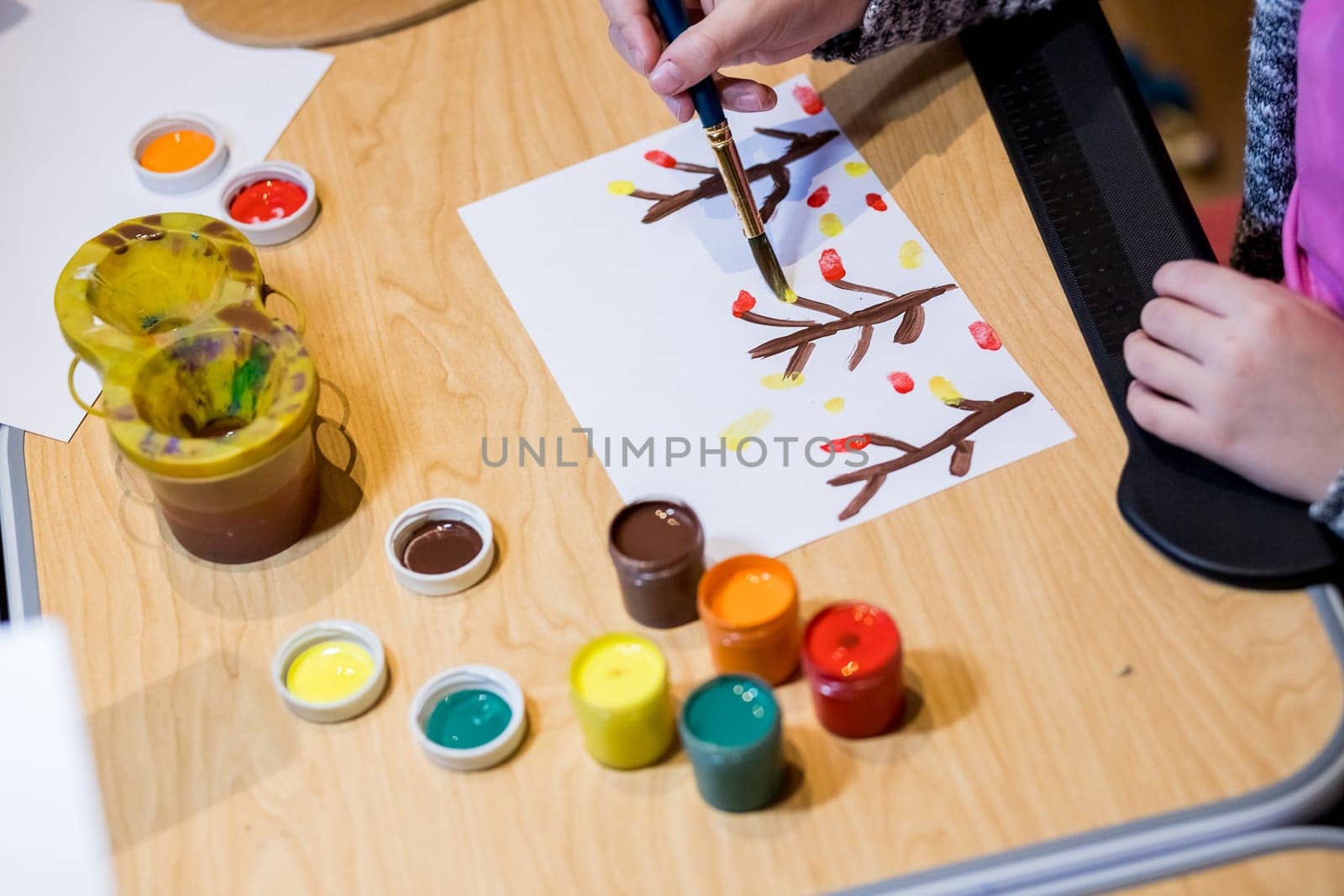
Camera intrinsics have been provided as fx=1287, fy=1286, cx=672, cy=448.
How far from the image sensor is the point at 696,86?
0.91 metres

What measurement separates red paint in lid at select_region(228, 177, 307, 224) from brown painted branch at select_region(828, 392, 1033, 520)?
487 mm

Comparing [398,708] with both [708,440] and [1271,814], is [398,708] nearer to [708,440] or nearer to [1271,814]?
[708,440]

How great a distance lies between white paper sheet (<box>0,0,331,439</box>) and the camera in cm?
94

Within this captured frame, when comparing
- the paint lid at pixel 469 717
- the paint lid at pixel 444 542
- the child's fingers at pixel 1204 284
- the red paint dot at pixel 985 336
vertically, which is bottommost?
the paint lid at pixel 469 717

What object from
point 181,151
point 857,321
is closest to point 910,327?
point 857,321

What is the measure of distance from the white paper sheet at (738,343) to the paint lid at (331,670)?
0.50ft

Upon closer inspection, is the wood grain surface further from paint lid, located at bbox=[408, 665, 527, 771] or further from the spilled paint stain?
paint lid, located at bbox=[408, 665, 527, 771]

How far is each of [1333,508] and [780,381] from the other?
0.33m

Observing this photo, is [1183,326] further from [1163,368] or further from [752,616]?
[752,616]

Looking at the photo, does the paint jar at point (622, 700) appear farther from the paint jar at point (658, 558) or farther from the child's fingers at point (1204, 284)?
the child's fingers at point (1204, 284)

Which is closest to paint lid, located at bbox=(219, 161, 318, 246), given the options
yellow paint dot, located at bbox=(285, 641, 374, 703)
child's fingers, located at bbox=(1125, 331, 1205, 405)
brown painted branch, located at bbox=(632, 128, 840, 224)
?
brown painted branch, located at bbox=(632, 128, 840, 224)

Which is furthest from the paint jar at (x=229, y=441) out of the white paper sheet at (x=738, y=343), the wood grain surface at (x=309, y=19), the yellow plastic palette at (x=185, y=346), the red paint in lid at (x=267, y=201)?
the wood grain surface at (x=309, y=19)

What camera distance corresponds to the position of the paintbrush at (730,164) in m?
0.91

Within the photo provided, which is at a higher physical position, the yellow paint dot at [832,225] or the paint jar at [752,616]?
the yellow paint dot at [832,225]
